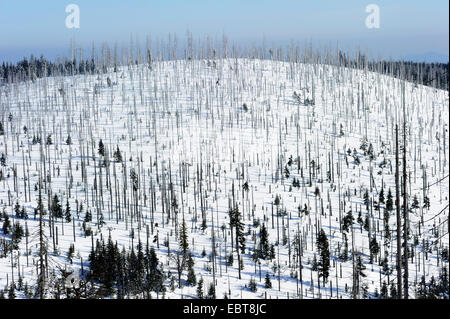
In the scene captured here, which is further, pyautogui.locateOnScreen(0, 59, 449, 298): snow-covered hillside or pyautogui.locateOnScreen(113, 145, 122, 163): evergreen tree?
pyautogui.locateOnScreen(113, 145, 122, 163): evergreen tree

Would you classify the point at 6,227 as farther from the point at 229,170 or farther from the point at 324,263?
the point at 229,170

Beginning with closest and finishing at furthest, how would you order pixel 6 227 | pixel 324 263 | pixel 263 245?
pixel 324 263
pixel 6 227
pixel 263 245

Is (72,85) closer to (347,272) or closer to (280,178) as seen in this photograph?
(280,178)

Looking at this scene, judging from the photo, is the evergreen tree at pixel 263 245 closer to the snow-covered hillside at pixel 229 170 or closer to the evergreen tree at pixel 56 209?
the snow-covered hillside at pixel 229 170

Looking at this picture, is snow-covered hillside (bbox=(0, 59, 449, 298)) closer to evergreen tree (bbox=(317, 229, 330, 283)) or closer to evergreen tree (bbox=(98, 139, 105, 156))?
evergreen tree (bbox=(317, 229, 330, 283))

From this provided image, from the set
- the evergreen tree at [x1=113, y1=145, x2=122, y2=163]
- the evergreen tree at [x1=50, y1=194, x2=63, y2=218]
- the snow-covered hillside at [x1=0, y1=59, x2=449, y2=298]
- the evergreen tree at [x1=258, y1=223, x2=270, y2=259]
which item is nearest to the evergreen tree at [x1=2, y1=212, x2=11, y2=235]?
the snow-covered hillside at [x1=0, y1=59, x2=449, y2=298]

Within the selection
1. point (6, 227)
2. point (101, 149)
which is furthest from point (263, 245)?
point (101, 149)

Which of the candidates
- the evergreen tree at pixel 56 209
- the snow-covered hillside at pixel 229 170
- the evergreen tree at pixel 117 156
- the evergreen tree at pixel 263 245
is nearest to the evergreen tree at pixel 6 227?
the snow-covered hillside at pixel 229 170
